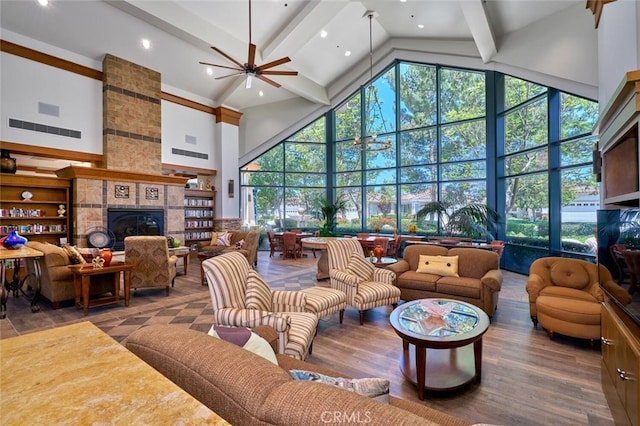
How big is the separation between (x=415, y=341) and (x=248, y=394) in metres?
1.82

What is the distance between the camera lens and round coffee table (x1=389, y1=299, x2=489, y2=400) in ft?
7.54

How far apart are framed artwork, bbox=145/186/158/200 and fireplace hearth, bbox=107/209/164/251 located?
329 millimetres

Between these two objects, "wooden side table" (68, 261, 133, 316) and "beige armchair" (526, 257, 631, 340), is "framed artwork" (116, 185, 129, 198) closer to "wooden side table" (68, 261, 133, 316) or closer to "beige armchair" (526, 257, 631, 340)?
"wooden side table" (68, 261, 133, 316)

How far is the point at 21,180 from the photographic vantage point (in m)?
6.14

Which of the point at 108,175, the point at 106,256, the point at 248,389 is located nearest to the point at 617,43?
the point at 248,389

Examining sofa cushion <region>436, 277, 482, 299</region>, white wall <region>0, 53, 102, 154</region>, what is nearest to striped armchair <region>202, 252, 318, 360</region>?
sofa cushion <region>436, 277, 482, 299</region>

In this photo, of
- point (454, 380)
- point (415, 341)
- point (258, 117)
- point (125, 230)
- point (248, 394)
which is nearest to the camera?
point (248, 394)

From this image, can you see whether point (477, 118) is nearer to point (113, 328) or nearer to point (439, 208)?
point (439, 208)

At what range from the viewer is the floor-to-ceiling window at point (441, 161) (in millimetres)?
5805

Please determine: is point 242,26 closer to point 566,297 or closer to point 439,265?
point 439,265

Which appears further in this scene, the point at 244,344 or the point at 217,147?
the point at 217,147

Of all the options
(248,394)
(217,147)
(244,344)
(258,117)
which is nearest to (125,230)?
(217,147)

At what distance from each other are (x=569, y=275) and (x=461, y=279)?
119 centimetres

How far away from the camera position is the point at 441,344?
7.45 feet
